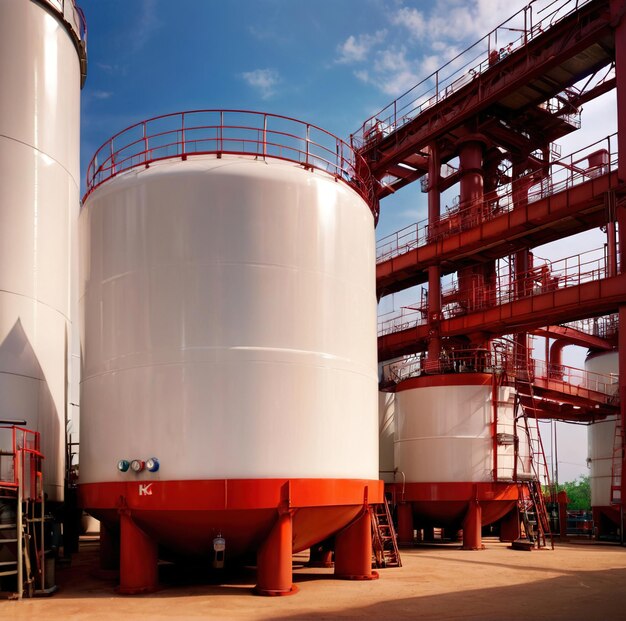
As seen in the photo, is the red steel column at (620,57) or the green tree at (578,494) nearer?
the red steel column at (620,57)

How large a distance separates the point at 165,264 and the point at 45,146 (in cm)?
762

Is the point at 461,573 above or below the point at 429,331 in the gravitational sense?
below

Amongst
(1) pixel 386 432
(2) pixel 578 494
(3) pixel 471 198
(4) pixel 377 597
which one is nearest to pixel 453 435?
(1) pixel 386 432

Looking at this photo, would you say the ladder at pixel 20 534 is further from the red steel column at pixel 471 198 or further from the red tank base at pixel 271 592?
the red steel column at pixel 471 198

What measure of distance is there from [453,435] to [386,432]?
233 inches

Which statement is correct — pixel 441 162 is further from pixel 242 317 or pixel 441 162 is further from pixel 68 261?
pixel 242 317

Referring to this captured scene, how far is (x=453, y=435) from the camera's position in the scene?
2866 centimetres

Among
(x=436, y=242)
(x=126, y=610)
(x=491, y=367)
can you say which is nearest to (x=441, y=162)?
(x=436, y=242)

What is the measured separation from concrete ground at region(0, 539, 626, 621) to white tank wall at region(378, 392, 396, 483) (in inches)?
425

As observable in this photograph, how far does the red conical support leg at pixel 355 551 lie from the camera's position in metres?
18.2

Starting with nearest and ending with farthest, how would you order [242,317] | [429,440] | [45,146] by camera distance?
[242,317]
[45,146]
[429,440]

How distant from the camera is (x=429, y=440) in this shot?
95.3 feet

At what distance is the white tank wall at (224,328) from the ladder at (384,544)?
11.3 feet

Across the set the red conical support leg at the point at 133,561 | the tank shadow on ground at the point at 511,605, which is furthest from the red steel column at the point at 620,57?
the red conical support leg at the point at 133,561
